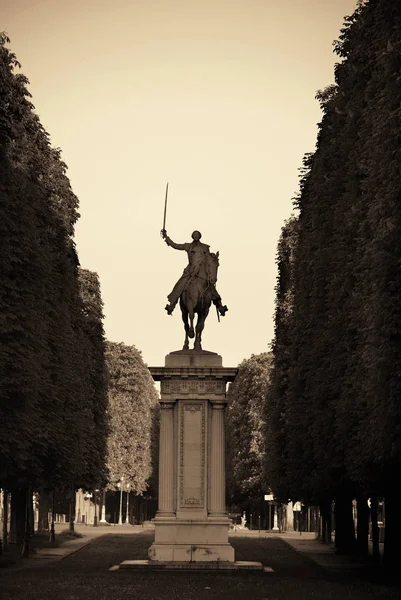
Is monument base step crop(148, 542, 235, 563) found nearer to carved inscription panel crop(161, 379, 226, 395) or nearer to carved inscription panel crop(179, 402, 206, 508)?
carved inscription panel crop(179, 402, 206, 508)

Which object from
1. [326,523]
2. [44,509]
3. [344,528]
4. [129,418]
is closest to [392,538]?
[344,528]

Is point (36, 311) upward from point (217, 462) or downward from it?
upward

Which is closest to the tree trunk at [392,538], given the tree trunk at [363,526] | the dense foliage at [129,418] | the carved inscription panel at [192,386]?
the carved inscription panel at [192,386]

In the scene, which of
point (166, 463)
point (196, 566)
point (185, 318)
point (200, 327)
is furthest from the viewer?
point (185, 318)

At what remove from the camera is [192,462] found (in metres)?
37.8

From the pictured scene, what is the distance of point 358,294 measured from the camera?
36.0 metres

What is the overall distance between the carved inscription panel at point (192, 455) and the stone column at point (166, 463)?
1.24 ft

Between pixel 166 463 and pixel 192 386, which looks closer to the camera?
pixel 166 463

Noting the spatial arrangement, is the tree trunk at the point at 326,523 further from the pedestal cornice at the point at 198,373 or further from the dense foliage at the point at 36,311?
the pedestal cornice at the point at 198,373

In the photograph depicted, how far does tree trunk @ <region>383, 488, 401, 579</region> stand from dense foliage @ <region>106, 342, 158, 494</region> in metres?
68.0

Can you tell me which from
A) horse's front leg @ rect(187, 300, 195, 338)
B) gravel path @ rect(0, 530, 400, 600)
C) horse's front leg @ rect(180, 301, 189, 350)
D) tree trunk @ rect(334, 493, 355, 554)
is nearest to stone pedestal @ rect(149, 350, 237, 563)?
horse's front leg @ rect(180, 301, 189, 350)

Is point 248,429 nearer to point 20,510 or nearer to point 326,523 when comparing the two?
point 326,523

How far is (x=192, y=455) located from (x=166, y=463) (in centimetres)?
89

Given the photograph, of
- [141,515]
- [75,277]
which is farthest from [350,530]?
[141,515]
